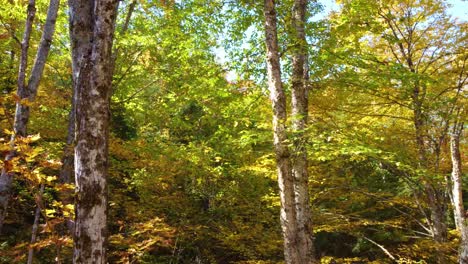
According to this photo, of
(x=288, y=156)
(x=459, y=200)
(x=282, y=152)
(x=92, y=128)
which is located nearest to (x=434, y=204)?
(x=459, y=200)

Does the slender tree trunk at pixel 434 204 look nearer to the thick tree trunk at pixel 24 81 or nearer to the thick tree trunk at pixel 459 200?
the thick tree trunk at pixel 459 200

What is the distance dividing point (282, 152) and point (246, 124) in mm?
1589

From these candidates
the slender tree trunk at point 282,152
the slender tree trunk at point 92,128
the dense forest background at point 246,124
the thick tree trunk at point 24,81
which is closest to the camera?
the slender tree trunk at point 92,128

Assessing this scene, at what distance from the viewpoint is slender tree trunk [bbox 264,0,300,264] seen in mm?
5176

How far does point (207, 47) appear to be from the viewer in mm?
7480

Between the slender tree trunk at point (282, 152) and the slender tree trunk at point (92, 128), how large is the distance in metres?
2.92

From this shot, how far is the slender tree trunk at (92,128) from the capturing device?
2.87m

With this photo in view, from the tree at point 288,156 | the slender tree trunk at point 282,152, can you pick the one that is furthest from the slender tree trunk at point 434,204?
the slender tree trunk at point 282,152

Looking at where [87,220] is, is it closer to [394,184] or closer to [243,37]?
[243,37]

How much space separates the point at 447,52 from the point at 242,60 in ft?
15.1

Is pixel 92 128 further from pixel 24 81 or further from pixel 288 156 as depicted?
pixel 24 81

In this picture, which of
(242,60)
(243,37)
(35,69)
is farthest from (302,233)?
(35,69)

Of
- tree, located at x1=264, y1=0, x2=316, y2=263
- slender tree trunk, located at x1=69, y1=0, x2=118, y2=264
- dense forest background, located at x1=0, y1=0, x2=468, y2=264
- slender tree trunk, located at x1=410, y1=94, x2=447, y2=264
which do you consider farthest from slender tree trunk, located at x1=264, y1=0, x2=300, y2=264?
slender tree trunk, located at x1=410, y1=94, x2=447, y2=264

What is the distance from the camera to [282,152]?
5.32 m
